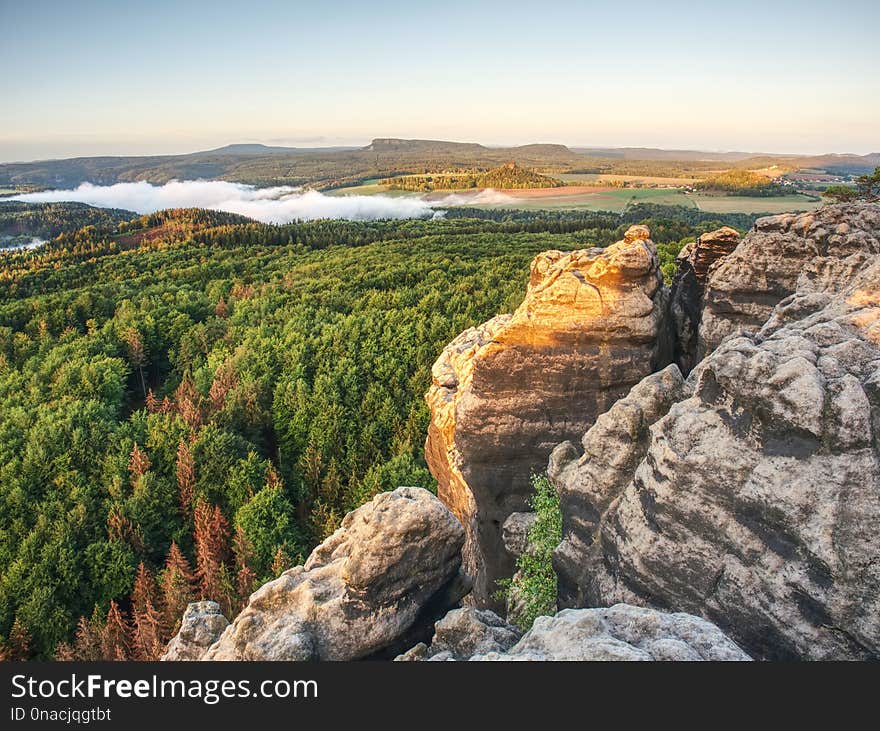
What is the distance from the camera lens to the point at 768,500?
12.0 metres

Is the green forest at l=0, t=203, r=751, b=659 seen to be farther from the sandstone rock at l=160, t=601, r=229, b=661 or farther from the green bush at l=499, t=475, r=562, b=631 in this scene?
the green bush at l=499, t=475, r=562, b=631

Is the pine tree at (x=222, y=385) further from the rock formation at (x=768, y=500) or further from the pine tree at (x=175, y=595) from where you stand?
the rock formation at (x=768, y=500)

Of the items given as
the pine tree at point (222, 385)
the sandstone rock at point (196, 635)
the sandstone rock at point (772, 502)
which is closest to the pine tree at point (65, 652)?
the sandstone rock at point (196, 635)

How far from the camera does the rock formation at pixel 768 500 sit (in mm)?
11156

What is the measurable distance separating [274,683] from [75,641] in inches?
1532

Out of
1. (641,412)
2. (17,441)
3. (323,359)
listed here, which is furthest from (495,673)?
(323,359)

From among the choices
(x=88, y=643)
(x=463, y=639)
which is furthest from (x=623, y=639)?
(x=88, y=643)

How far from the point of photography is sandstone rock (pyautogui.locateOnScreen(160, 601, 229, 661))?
17.6m

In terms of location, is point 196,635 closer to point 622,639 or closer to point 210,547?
point 622,639

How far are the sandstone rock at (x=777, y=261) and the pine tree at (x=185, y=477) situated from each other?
40996 mm

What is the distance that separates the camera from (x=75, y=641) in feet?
128

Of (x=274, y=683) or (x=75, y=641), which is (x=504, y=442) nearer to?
(x=274, y=683)

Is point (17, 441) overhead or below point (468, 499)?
below

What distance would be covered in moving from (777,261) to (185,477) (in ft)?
149
